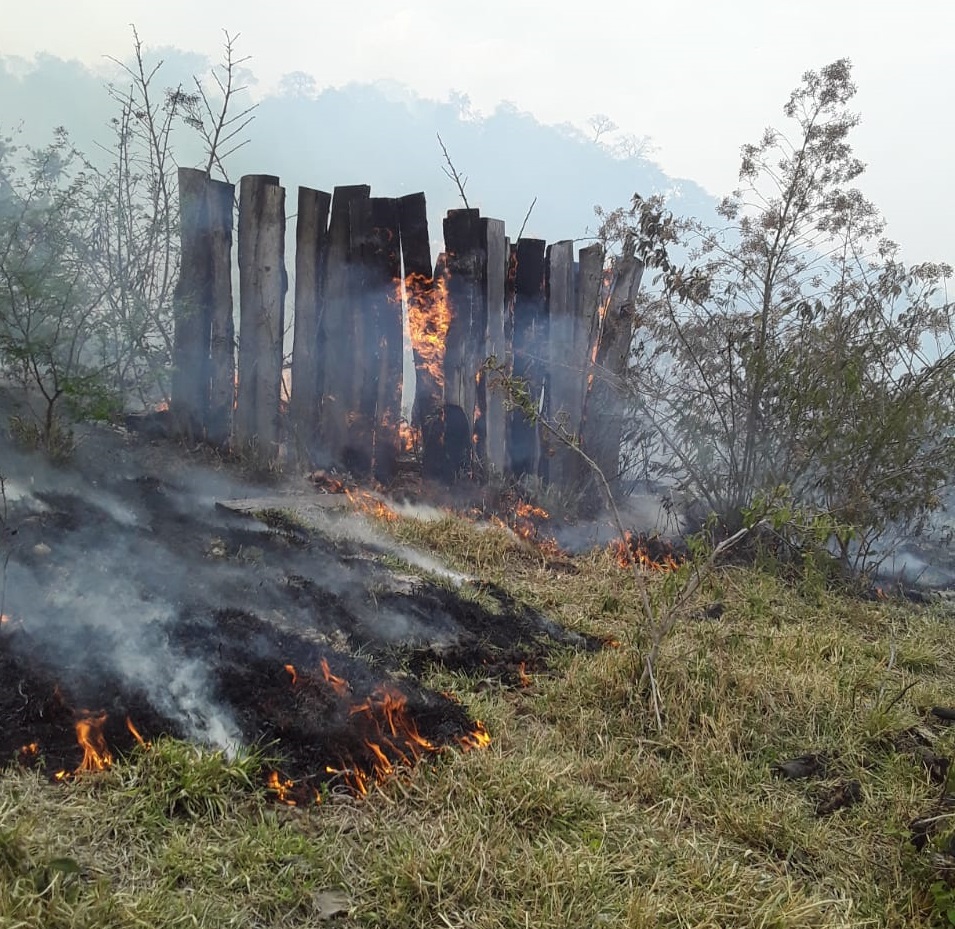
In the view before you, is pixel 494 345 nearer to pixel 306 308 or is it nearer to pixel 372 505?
pixel 306 308

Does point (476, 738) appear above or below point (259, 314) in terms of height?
below

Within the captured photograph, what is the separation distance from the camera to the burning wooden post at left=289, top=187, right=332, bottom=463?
6.65m

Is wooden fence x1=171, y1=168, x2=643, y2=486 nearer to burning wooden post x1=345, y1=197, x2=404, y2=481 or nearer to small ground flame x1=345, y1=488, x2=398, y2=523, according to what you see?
burning wooden post x1=345, y1=197, x2=404, y2=481

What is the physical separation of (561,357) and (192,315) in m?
3.21

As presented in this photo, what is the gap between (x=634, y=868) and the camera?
7.50ft

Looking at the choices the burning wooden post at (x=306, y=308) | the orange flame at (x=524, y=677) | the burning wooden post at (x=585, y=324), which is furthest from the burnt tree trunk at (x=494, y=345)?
the orange flame at (x=524, y=677)

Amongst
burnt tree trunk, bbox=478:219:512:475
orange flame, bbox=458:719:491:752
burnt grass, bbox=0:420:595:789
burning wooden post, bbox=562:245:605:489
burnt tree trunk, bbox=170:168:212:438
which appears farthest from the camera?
burning wooden post, bbox=562:245:605:489

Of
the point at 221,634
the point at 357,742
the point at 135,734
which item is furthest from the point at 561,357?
the point at 135,734

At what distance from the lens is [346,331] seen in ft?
21.9

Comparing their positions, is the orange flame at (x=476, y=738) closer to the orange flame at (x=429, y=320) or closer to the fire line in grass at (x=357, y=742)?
the fire line in grass at (x=357, y=742)

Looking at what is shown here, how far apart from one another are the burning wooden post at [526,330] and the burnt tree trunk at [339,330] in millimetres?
1441

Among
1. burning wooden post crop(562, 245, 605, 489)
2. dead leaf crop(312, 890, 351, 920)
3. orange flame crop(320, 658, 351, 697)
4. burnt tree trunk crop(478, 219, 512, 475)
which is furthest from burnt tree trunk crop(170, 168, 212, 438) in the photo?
dead leaf crop(312, 890, 351, 920)

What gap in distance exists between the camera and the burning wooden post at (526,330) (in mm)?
6879

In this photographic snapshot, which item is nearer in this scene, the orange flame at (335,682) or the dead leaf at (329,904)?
the dead leaf at (329,904)
